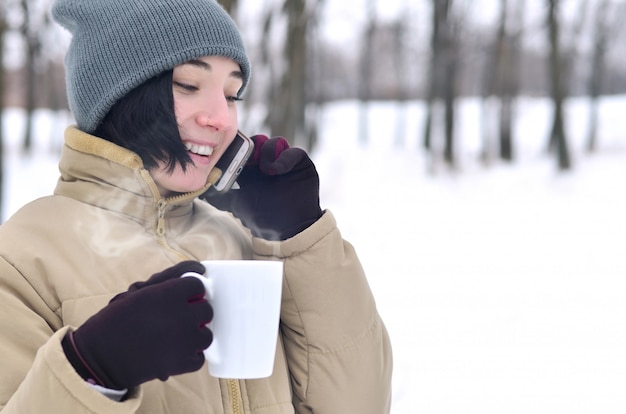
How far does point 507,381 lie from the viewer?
14.2 feet

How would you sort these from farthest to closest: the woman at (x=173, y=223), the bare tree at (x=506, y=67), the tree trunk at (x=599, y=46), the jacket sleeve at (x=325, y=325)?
1. the tree trunk at (x=599, y=46)
2. the bare tree at (x=506, y=67)
3. the jacket sleeve at (x=325, y=325)
4. the woman at (x=173, y=223)

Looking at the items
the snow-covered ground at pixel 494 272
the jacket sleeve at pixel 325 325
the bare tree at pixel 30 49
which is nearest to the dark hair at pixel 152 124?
the jacket sleeve at pixel 325 325

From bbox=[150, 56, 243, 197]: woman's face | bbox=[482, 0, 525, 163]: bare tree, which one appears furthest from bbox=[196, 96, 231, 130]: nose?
bbox=[482, 0, 525, 163]: bare tree

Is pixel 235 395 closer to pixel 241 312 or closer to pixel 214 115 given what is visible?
pixel 241 312

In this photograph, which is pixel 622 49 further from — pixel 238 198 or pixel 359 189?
pixel 238 198

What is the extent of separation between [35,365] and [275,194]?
691mm

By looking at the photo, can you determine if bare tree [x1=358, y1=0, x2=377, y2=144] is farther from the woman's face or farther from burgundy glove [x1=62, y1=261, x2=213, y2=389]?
burgundy glove [x1=62, y1=261, x2=213, y2=389]

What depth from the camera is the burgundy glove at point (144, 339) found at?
3.39 feet

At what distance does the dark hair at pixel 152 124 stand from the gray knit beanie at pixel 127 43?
0.02 metres

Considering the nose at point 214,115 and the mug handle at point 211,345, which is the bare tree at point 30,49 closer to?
the nose at point 214,115

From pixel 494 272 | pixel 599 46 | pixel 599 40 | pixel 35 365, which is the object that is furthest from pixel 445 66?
pixel 35 365

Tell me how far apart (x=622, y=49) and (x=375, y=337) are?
25.6 meters

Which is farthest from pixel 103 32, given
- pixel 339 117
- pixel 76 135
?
pixel 339 117

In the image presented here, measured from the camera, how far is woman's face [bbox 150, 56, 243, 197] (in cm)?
143
